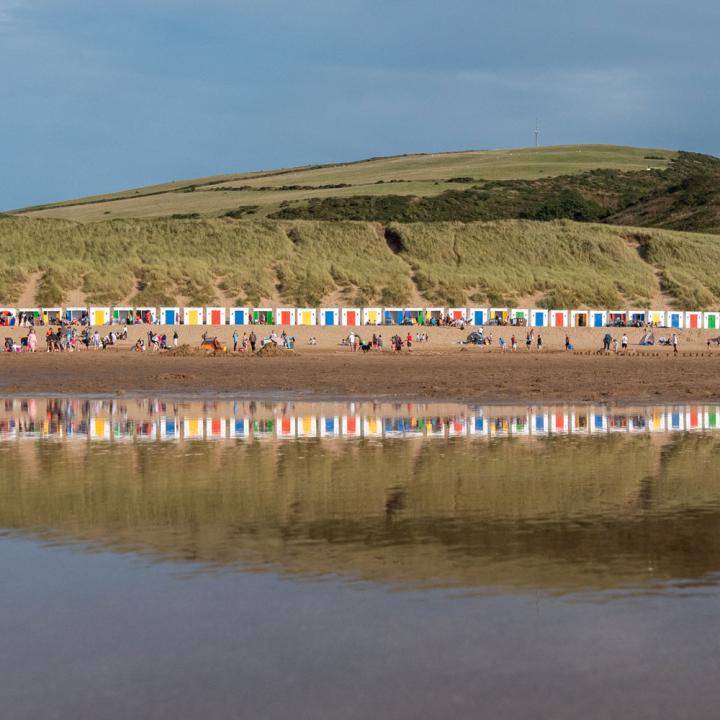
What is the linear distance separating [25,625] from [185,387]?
85.6 ft

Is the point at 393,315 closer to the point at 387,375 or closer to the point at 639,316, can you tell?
the point at 639,316

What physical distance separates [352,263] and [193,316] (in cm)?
1699

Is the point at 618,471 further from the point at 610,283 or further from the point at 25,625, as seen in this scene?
the point at 610,283

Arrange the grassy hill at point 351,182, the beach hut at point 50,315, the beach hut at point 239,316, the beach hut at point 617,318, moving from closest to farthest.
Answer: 1. the beach hut at point 50,315
2. the beach hut at point 239,316
3. the beach hut at point 617,318
4. the grassy hill at point 351,182

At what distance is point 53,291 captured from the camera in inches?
2618

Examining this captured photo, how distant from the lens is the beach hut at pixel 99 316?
60.7 metres

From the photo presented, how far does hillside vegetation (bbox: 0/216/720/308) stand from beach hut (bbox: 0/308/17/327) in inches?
141

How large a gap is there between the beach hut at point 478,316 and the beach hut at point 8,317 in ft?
79.0

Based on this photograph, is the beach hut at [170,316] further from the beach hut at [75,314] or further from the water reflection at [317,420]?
the water reflection at [317,420]

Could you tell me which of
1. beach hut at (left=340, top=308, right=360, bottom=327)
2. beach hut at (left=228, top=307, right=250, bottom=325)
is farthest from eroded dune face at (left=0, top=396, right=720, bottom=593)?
beach hut at (left=340, top=308, right=360, bottom=327)

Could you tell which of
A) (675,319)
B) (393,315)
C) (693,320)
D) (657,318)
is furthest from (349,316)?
(693,320)

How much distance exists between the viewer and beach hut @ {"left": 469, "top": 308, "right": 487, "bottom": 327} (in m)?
65.3

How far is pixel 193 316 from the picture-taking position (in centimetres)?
6234

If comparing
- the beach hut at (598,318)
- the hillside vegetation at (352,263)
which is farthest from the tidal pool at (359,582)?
the hillside vegetation at (352,263)
